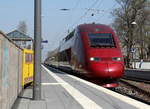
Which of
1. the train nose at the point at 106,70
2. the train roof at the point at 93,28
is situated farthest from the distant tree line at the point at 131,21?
the train nose at the point at 106,70

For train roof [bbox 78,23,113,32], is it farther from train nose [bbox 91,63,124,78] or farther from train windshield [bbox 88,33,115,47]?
train nose [bbox 91,63,124,78]

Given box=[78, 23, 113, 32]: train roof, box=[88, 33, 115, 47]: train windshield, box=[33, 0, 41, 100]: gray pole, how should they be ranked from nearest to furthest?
box=[33, 0, 41, 100]: gray pole < box=[88, 33, 115, 47]: train windshield < box=[78, 23, 113, 32]: train roof

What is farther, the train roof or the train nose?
the train roof

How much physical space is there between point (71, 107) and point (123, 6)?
49.4 metres

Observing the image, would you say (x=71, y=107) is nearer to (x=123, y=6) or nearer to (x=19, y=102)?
(x=19, y=102)

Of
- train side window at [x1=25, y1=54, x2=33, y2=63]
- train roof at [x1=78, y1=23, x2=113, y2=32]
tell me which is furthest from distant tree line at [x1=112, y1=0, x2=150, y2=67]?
train side window at [x1=25, y1=54, x2=33, y2=63]

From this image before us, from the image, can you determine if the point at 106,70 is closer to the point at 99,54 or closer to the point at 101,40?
the point at 99,54

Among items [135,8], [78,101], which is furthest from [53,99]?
[135,8]

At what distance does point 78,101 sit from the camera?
11.9 meters

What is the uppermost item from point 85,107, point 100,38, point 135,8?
point 135,8

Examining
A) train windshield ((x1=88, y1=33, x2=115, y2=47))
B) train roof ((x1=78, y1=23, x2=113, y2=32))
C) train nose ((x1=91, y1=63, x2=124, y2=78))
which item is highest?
train roof ((x1=78, y1=23, x2=113, y2=32))

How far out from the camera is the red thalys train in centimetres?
1966

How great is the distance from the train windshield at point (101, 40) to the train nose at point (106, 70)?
5.15 ft

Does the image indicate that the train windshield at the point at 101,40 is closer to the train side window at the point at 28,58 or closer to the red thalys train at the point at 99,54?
the red thalys train at the point at 99,54
